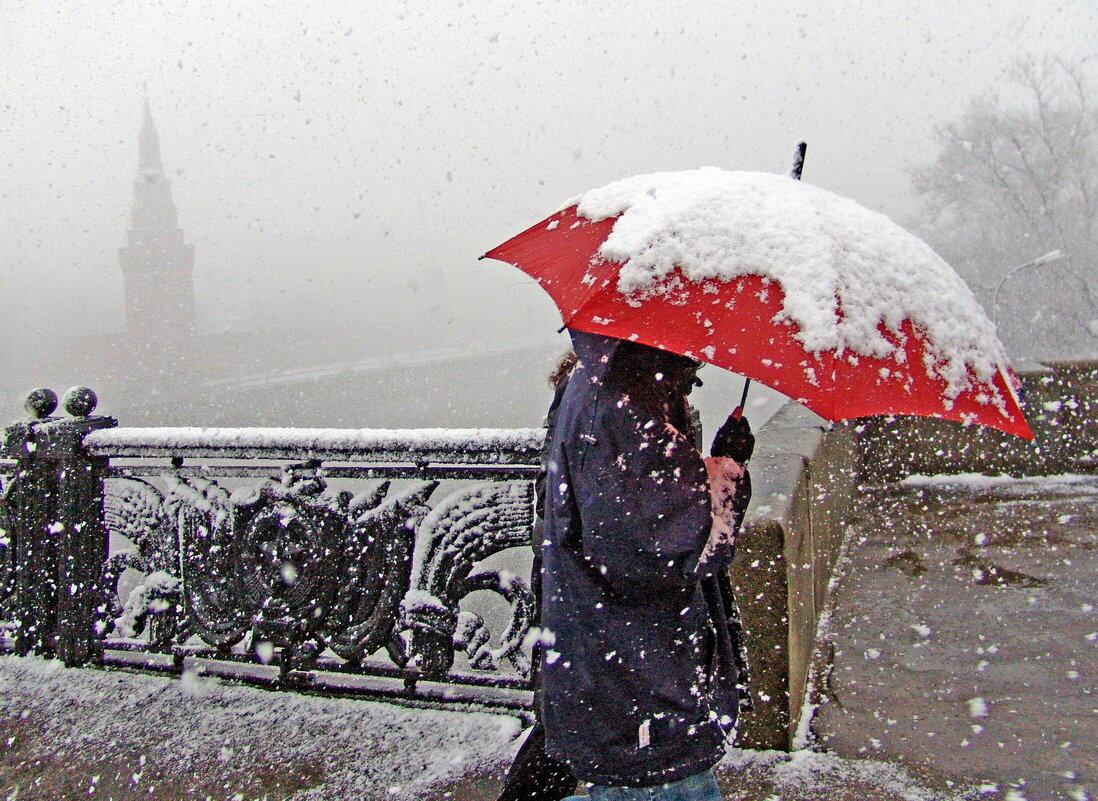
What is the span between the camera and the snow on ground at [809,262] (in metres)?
1.53

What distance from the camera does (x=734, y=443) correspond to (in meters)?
1.77

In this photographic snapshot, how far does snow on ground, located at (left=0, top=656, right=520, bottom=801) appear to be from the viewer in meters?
2.85

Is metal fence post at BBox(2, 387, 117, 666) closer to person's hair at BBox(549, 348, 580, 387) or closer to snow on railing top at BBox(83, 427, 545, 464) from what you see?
snow on railing top at BBox(83, 427, 545, 464)

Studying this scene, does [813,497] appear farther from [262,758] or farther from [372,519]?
[262,758]

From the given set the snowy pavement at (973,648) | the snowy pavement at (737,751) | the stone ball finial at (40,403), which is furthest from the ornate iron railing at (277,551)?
the snowy pavement at (973,648)

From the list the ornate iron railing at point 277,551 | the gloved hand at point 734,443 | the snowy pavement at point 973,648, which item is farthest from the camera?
the ornate iron railing at point 277,551

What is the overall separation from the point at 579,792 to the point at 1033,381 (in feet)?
25.9

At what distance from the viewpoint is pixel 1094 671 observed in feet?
12.0

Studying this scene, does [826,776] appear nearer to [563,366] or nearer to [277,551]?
[563,366]

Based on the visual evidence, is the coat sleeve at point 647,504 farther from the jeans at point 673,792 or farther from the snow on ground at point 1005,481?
the snow on ground at point 1005,481

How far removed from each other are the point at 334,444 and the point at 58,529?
153 cm

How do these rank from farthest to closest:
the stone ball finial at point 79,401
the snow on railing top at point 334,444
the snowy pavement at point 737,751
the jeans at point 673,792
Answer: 1. the stone ball finial at point 79,401
2. the snow on railing top at point 334,444
3. the snowy pavement at point 737,751
4. the jeans at point 673,792

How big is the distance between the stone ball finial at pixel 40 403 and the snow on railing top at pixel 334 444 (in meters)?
0.35

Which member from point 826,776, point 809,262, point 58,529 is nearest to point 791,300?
point 809,262
